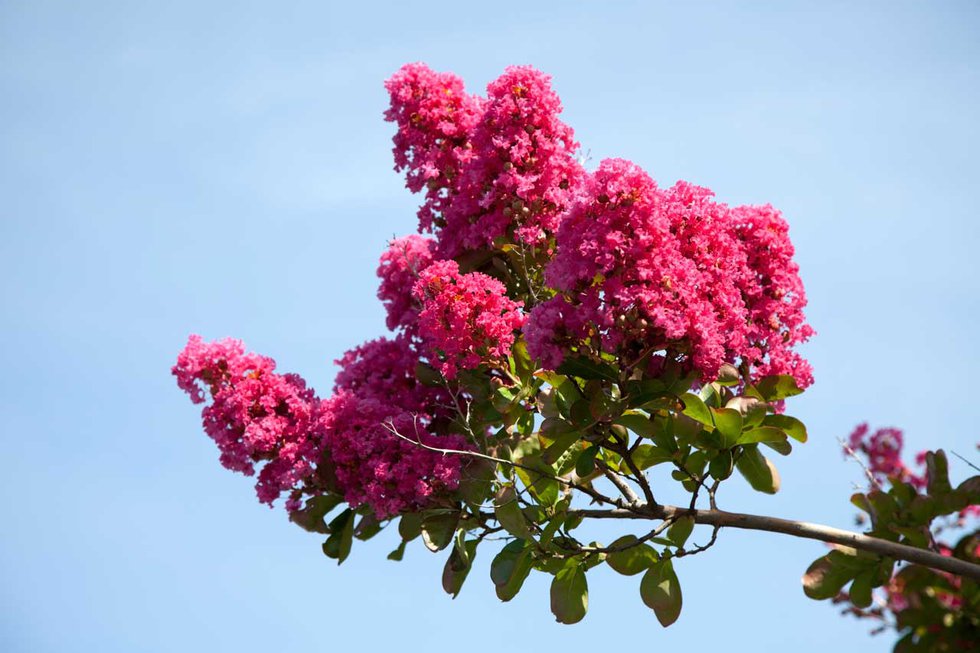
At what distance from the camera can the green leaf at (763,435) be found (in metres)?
4.47

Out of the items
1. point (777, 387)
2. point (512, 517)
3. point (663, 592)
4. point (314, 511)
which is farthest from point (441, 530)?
point (777, 387)

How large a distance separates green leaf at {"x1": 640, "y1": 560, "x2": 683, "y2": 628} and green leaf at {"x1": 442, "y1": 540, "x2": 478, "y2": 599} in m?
0.84

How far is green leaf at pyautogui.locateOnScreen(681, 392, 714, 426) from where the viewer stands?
4.46 metres

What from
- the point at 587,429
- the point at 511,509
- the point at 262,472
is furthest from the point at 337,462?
the point at 587,429

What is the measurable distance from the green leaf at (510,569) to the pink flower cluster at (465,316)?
2.90 feet

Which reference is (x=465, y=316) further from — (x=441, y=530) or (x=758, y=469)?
(x=758, y=469)

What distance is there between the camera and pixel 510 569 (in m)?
5.02

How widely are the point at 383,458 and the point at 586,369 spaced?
1149 millimetres

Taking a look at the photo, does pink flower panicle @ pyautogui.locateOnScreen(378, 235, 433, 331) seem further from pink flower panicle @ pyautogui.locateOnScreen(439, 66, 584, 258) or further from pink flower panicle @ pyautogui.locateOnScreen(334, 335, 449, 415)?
pink flower panicle @ pyautogui.locateOnScreen(439, 66, 584, 258)

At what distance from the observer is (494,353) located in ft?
15.8

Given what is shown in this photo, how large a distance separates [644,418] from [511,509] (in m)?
0.72

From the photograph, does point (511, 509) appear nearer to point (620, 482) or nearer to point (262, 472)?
point (620, 482)

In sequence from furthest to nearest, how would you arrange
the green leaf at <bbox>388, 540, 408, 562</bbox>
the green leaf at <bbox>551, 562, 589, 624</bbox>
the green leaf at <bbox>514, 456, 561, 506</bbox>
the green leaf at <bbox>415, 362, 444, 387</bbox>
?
the green leaf at <bbox>388, 540, 408, 562</bbox> < the green leaf at <bbox>415, 362, 444, 387</bbox> < the green leaf at <bbox>551, 562, 589, 624</bbox> < the green leaf at <bbox>514, 456, 561, 506</bbox>

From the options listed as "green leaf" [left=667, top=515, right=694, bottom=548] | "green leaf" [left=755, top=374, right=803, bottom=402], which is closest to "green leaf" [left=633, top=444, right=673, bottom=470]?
"green leaf" [left=667, top=515, right=694, bottom=548]
